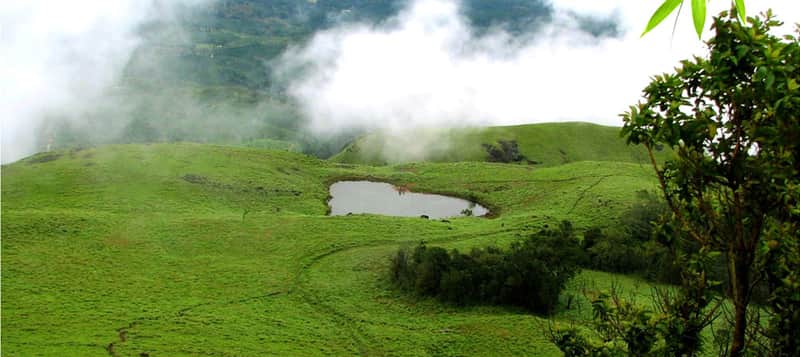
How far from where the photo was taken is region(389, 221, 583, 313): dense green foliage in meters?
42.8

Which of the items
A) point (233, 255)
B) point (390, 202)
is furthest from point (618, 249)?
point (233, 255)

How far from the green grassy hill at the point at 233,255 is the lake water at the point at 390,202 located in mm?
2177

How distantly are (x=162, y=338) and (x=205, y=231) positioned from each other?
22.2 m

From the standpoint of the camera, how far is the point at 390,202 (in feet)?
249

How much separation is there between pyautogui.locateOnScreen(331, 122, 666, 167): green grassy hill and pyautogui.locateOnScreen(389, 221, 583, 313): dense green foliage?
89.5 meters

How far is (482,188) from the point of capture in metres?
82.4

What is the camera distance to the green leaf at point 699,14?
253 centimetres

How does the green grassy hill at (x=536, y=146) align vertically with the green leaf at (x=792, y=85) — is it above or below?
above

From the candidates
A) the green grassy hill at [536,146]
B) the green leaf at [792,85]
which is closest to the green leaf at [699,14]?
the green leaf at [792,85]

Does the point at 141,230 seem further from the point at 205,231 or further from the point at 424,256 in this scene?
the point at 424,256

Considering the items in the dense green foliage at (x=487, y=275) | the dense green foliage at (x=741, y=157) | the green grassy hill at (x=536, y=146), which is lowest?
the dense green foliage at (x=487, y=275)

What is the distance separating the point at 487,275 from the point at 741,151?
3828 centimetres

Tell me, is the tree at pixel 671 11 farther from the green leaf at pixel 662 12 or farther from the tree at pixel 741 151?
the tree at pixel 741 151

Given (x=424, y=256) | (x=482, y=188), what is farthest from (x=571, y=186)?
(x=424, y=256)
